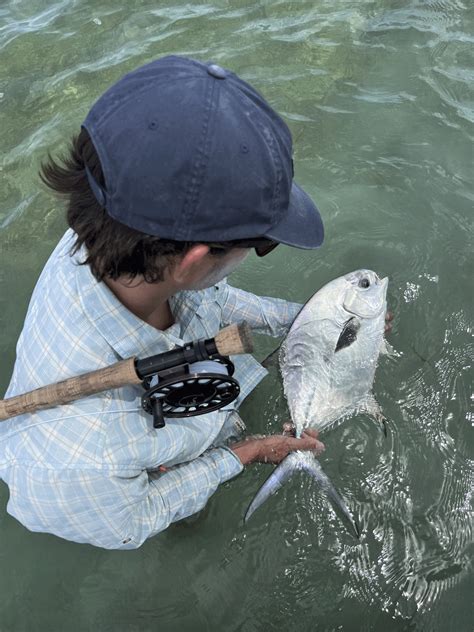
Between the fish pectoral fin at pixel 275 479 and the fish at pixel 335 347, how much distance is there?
9.0 inches

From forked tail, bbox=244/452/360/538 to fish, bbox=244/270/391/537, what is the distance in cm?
7

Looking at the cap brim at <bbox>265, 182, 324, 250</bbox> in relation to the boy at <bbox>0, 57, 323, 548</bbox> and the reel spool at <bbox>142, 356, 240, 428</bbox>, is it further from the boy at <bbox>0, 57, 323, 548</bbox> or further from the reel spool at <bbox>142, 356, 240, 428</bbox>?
the reel spool at <bbox>142, 356, 240, 428</bbox>

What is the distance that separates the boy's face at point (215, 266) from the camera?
189cm

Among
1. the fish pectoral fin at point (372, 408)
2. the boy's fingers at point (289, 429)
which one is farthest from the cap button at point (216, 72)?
the fish pectoral fin at point (372, 408)

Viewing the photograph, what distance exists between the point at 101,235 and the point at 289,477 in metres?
1.92

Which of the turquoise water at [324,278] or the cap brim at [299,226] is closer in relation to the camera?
the cap brim at [299,226]

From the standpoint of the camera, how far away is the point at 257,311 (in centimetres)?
345

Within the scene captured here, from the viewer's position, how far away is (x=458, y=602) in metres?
3.09

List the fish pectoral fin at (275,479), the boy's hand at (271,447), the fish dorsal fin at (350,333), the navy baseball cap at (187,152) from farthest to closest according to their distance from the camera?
the fish dorsal fin at (350,333) < the fish pectoral fin at (275,479) < the boy's hand at (271,447) < the navy baseball cap at (187,152)

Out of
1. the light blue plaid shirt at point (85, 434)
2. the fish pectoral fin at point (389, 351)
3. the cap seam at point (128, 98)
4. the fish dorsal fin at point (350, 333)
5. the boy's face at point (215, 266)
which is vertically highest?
the cap seam at point (128, 98)

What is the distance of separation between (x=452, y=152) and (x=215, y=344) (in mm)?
4184

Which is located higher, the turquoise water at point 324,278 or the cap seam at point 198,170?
the cap seam at point 198,170

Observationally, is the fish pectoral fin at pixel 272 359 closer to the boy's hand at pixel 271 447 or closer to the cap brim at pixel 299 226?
the boy's hand at pixel 271 447

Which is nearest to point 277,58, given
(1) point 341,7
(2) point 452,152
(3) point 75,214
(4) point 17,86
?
(1) point 341,7
